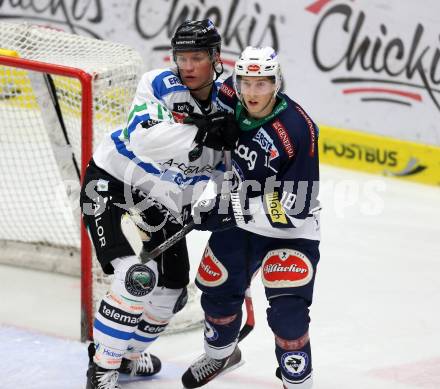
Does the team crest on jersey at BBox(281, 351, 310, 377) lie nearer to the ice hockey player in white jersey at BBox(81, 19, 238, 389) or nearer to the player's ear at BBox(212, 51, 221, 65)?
the ice hockey player in white jersey at BBox(81, 19, 238, 389)

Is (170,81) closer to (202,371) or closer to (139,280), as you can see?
(139,280)

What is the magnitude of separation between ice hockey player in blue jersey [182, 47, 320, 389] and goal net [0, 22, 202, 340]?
0.84 meters

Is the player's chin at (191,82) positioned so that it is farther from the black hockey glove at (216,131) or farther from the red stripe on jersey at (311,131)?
the red stripe on jersey at (311,131)

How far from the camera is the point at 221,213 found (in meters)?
3.50

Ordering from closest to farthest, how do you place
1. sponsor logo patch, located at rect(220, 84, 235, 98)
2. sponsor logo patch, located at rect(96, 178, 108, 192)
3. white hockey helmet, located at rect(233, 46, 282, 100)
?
1. white hockey helmet, located at rect(233, 46, 282, 100)
2. sponsor logo patch, located at rect(220, 84, 235, 98)
3. sponsor logo patch, located at rect(96, 178, 108, 192)

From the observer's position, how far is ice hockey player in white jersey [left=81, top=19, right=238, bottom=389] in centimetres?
354

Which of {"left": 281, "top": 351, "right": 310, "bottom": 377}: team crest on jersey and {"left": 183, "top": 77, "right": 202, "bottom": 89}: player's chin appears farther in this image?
{"left": 183, "top": 77, "right": 202, "bottom": 89}: player's chin

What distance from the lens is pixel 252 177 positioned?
3.56m

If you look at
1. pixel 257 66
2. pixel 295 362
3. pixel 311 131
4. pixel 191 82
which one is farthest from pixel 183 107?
pixel 295 362

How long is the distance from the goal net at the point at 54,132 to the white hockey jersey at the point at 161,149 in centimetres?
44

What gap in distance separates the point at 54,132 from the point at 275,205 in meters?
1.50

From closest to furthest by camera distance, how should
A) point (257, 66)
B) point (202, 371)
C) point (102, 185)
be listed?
point (257, 66) < point (102, 185) < point (202, 371)

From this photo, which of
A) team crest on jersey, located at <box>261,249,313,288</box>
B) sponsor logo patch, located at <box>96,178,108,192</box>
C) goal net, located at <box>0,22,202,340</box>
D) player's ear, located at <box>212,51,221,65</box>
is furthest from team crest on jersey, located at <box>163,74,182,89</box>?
team crest on jersey, located at <box>261,249,313,288</box>

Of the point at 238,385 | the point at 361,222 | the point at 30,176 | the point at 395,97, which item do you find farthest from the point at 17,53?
the point at 395,97
